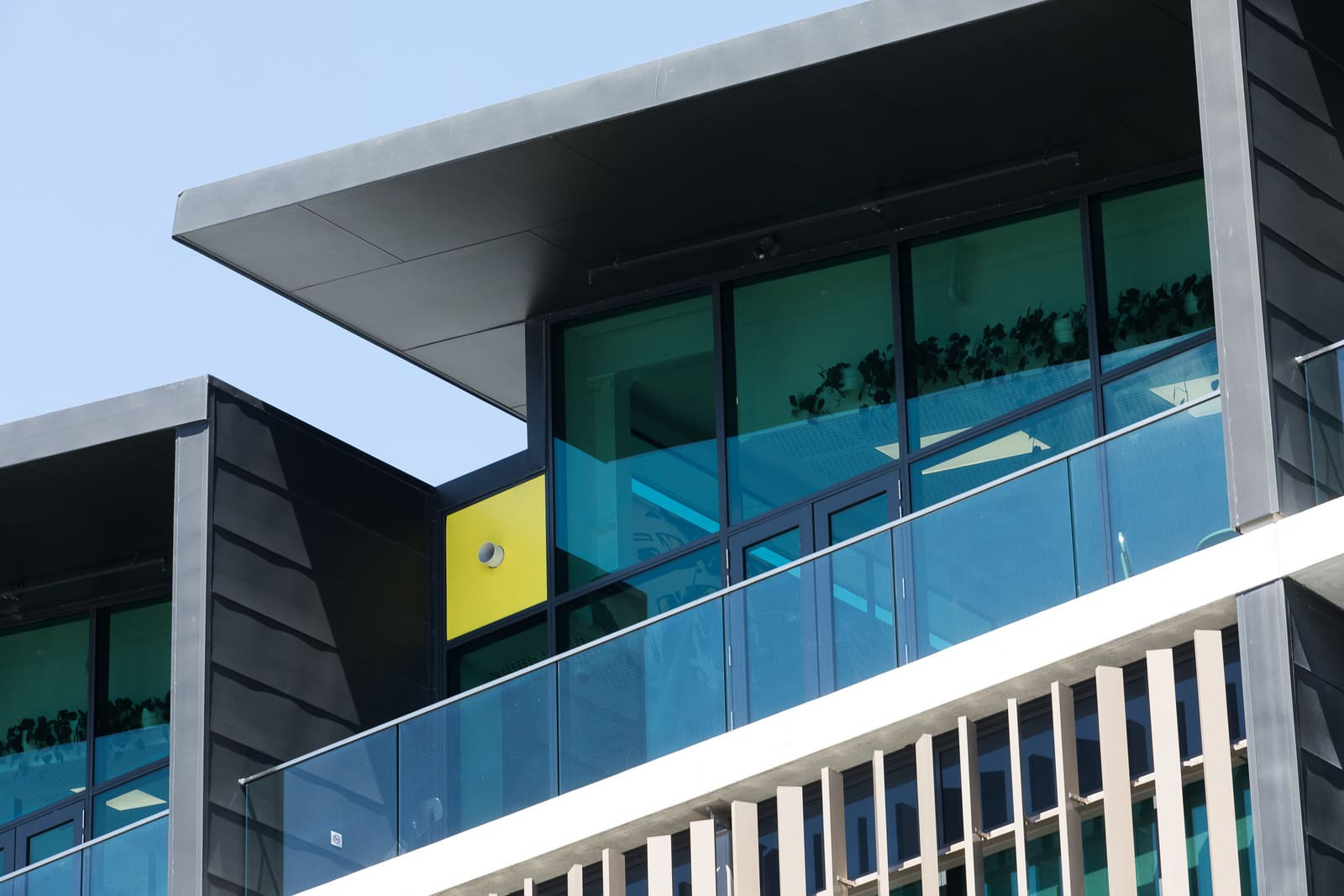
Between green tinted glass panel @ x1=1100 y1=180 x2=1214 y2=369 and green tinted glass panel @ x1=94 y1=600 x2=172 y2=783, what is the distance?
889cm

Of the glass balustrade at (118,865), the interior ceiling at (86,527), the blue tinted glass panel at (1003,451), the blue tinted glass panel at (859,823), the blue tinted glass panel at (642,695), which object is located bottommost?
the blue tinted glass panel at (859,823)

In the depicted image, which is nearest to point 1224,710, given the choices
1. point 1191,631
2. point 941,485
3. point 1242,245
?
point 1191,631

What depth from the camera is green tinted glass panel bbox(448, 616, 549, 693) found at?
21141 mm

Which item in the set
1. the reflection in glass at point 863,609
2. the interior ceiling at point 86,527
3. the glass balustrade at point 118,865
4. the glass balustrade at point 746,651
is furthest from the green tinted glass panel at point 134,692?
the reflection in glass at point 863,609

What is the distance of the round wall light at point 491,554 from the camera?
70.6 ft

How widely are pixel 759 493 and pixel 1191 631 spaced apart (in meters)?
5.47

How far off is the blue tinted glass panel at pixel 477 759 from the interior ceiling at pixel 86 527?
11.6 ft

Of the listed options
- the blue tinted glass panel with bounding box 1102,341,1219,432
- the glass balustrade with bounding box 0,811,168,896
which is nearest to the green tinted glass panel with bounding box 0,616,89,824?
the glass balustrade with bounding box 0,811,168,896

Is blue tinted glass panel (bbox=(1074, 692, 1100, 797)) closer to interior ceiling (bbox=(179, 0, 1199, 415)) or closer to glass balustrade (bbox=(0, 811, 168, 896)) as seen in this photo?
interior ceiling (bbox=(179, 0, 1199, 415))

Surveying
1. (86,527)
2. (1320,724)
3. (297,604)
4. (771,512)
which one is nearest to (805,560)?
(771,512)

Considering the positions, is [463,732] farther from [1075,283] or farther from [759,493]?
[1075,283]

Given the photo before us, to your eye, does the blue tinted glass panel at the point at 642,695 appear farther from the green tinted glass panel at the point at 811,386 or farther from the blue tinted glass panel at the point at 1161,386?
the blue tinted glass panel at the point at 1161,386

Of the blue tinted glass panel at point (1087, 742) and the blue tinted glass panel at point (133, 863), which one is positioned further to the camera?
the blue tinted glass panel at point (133, 863)

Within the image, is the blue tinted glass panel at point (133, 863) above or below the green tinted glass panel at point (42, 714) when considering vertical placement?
below
